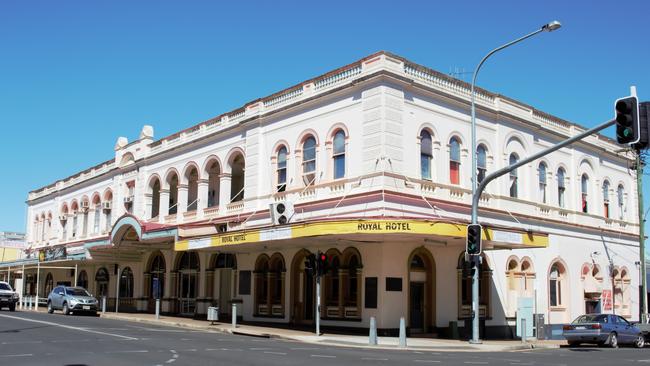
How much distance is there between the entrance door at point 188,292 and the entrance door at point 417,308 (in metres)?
14.4

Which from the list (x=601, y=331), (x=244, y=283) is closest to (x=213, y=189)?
(x=244, y=283)

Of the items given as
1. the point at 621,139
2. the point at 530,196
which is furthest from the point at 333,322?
the point at 621,139

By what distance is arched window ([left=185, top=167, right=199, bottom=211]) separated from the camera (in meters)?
39.6

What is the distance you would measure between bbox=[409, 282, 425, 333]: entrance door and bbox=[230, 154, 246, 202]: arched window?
39.8 feet

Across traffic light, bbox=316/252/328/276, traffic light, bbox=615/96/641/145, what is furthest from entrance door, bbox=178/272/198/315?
traffic light, bbox=615/96/641/145

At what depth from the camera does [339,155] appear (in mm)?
28812

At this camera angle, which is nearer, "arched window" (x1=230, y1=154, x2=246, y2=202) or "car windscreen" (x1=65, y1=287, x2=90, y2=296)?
"arched window" (x1=230, y1=154, x2=246, y2=202)

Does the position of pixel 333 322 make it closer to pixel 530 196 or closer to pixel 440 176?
pixel 440 176

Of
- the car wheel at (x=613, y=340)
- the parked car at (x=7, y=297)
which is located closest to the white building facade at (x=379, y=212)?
the car wheel at (x=613, y=340)

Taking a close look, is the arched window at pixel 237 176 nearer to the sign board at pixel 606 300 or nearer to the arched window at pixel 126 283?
the arched window at pixel 126 283

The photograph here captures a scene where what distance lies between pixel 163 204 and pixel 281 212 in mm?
14869

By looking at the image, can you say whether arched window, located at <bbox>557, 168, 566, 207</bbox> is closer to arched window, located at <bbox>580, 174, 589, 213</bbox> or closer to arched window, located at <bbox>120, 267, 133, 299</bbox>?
arched window, located at <bbox>580, 174, 589, 213</bbox>

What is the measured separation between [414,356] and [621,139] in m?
8.25

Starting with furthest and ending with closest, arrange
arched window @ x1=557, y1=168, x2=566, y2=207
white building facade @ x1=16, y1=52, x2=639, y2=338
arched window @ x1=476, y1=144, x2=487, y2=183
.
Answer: arched window @ x1=557, y1=168, x2=566, y2=207, arched window @ x1=476, y1=144, x2=487, y2=183, white building facade @ x1=16, y1=52, x2=639, y2=338
